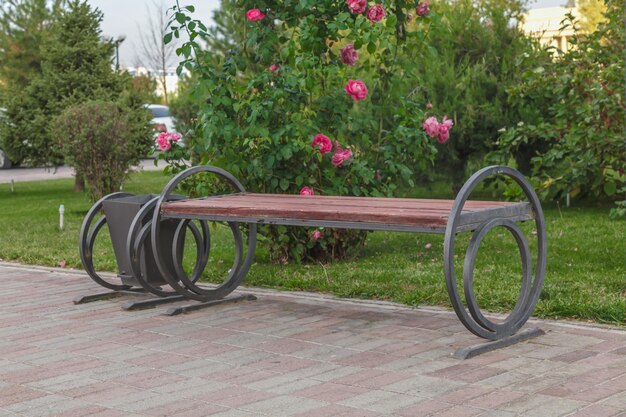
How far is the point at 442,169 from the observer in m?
13.0

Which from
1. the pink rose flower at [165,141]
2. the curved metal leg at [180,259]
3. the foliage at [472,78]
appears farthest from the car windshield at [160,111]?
the curved metal leg at [180,259]

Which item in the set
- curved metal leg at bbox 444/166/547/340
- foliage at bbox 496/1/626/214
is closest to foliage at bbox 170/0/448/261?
foliage at bbox 496/1/626/214

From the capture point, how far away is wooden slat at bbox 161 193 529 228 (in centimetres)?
520

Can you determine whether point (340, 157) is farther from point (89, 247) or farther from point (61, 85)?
point (61, 85)

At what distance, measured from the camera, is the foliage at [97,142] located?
1369 centimetres

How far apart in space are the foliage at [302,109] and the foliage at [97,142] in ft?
18.3

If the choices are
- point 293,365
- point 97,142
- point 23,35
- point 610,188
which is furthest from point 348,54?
point 23,35

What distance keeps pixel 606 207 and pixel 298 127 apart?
6047 mm

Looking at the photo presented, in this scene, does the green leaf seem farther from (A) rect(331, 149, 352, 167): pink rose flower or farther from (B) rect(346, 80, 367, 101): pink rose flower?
(B) rect(346, 80, 367, 101): pink rose flower

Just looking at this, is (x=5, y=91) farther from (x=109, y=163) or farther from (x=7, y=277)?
(x=7, y=277)

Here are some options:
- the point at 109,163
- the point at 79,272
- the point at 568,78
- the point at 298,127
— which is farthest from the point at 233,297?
the point at 109,163

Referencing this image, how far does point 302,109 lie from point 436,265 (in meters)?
1.70

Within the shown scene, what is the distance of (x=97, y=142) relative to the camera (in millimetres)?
13750

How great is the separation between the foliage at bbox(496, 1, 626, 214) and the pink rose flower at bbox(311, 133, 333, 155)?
2909mm
